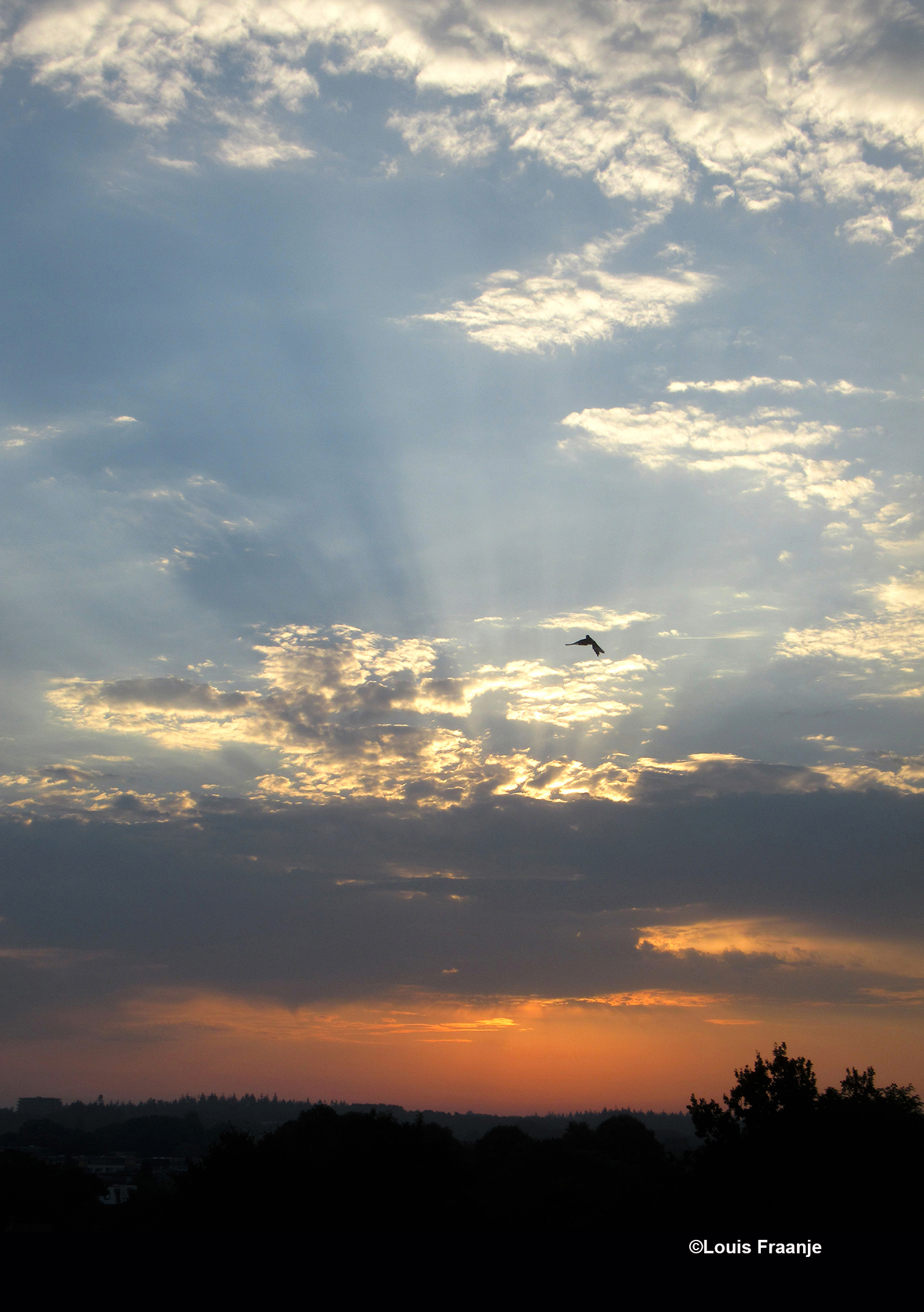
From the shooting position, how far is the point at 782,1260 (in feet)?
53.2

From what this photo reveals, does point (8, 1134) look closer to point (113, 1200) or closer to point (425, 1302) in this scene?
point (113, 1200)

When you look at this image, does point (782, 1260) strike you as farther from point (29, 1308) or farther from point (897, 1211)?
point (897, 1211)

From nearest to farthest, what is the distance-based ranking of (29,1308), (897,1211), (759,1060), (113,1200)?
(29,1308) < (897,1211) < (759,1060) < (113,1200)

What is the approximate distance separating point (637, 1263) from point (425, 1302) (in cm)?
378

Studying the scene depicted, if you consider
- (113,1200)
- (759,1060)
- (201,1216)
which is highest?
(759,1060)

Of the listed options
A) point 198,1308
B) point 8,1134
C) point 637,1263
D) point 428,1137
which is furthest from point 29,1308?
point 8,1134

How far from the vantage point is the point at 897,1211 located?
28656 mm

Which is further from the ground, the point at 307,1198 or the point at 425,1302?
the point at 425,1302

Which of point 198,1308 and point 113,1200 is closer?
point 198,1308

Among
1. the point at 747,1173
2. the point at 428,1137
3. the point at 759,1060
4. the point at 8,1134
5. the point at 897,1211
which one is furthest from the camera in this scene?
the point at 8,1134

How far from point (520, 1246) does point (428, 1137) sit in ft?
110

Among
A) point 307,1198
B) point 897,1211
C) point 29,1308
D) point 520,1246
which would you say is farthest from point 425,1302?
point 307,1198

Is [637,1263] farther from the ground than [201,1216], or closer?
farther from the ground

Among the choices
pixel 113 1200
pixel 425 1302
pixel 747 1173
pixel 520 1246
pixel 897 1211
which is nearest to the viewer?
pixel 425 1302
